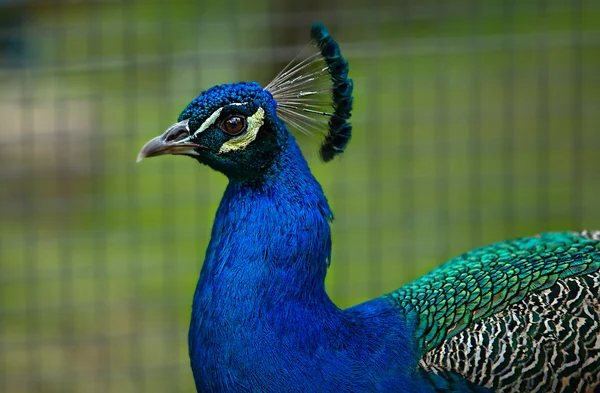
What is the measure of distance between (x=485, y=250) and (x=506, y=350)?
52 cm

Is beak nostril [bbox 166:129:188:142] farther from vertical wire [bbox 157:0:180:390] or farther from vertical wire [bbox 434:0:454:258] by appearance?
vertical wire [bbox 434:0:454:258]

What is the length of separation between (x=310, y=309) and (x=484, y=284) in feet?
1.64

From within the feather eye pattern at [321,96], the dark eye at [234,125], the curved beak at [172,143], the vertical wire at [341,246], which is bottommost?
the vertical wire at [341,246]

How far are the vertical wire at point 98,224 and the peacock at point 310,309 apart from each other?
2068 mm

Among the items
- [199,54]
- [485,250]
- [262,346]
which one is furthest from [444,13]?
[262,346]

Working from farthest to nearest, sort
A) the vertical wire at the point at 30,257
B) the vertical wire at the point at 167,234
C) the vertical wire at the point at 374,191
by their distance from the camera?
the vertical wire at the point at 374,191, the vertical wire at the point at 167,234, the vertical wire at the point at 30,257

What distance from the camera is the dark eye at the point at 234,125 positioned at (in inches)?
94.3

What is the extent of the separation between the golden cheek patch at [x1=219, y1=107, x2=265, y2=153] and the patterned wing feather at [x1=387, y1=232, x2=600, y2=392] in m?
0.64

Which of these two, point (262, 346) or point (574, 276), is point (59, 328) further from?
point (574, 276)

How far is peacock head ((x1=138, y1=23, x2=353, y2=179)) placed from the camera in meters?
2.39

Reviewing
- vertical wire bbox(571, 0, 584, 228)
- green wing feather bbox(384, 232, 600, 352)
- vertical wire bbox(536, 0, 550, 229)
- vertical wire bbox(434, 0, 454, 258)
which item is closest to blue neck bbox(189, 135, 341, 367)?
green wing feather bbox(384, 232, 600, 352)

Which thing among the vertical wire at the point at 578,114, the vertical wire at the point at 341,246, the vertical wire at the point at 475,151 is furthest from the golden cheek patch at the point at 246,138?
the vertical wire at the point at 578,114

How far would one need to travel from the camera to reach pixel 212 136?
2.39 metres

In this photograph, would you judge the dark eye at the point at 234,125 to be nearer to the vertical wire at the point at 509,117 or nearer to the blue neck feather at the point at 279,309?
the blue neck feather at the point at 279,309
